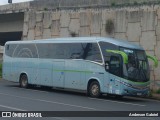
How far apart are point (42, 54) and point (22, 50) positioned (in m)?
2.42

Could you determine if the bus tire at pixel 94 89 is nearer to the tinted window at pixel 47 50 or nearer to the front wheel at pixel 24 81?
the tinted window at pixel 47 50

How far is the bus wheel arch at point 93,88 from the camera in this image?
82.4 ft

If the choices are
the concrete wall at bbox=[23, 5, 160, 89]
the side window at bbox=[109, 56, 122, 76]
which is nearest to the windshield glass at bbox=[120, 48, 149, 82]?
the side window at bbox=[109, 56, 122, 76]

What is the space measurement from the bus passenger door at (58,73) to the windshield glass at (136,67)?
15.5ft

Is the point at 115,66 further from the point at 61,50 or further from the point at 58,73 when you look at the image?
the point at 58,73

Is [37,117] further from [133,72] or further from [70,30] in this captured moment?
[70,30]

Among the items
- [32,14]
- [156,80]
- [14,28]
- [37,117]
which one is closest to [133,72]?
[156,80]

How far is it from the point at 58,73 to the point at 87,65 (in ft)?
9.66

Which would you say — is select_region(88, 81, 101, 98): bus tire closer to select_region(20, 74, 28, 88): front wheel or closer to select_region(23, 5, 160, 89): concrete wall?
select_region(23, 5, 160, 89): concrete wall

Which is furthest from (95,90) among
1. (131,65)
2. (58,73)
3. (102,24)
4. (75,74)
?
(102,24)

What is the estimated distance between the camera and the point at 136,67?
24.4 m

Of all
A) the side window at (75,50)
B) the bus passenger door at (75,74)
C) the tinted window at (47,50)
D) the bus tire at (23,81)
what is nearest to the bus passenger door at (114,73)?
the bus passenger door at (75,74)

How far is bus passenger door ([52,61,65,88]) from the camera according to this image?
27.6 meters

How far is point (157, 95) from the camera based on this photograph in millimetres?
27062
